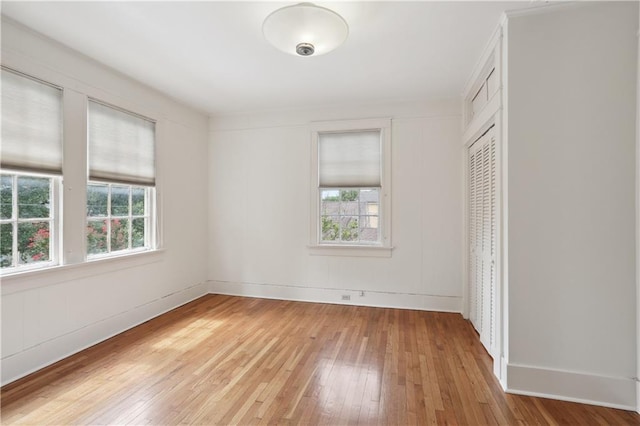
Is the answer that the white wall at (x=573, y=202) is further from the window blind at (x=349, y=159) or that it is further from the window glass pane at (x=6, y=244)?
the window glass pane at (x=6, y=244)

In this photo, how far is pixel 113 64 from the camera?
312 centimetres

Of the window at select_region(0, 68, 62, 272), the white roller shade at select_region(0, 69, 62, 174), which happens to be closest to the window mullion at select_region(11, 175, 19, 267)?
the window at select_region(0, 68, 62, 272)

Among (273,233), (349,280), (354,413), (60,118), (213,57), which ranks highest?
(213,57)

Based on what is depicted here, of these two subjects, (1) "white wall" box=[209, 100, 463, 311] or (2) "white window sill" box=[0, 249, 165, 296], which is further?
(1) "white wall" box=[209, 100, 463, 311]

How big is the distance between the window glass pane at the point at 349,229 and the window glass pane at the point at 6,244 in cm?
351

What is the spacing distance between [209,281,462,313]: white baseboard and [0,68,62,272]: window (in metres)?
2.48

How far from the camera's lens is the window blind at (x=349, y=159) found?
14.1 feet

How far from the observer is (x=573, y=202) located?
2193 mm

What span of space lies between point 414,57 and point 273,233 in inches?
120

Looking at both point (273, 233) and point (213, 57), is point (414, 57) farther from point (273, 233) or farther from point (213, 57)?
point (273, 233)

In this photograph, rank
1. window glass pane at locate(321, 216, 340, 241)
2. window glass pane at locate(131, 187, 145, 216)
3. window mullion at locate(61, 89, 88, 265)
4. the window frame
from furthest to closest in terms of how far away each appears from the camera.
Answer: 1. window glass pane at locate(321, 216, 340, 241)
2. the window frame
3. window glass pane at locate(131, 187, 145, 216)
4. window mullion at locate(61, 89, 88, 265)

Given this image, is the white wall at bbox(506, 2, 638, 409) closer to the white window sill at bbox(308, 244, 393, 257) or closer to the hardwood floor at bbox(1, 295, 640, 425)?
the hardwood floor at bbox(1, 295, 640, 425)

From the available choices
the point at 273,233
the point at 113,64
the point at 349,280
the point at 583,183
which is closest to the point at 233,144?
the point at 273,233

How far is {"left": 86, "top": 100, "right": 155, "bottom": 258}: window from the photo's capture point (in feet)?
10.2
